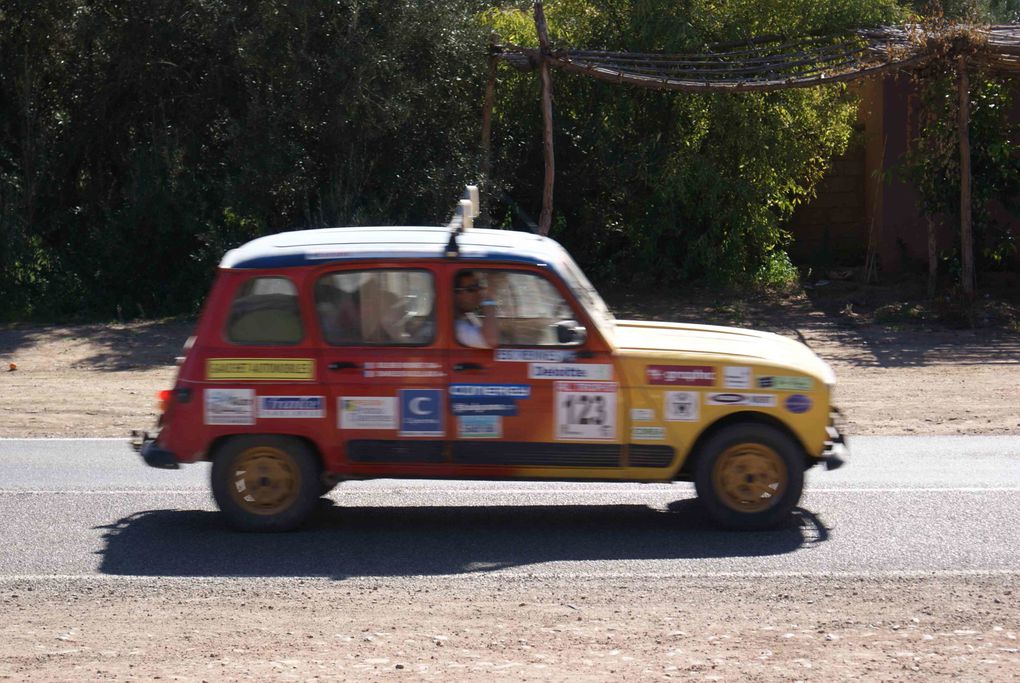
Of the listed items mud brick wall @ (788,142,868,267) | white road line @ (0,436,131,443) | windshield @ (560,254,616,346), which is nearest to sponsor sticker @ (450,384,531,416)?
windshield @ (560,254,616,346)

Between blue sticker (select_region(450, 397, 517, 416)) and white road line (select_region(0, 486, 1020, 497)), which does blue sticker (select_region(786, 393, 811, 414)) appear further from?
blue sticker (select_region(450, 397, 517, 416))

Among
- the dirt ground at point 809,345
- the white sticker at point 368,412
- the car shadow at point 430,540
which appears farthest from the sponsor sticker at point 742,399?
the dirt ground at point 809,345

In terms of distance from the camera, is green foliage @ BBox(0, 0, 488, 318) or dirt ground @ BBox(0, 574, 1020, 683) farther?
green foliage @ BBox(0, 0, 488, 318)

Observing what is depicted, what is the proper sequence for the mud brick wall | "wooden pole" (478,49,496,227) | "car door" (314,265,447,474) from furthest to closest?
the mud brick wall → "wooden pole" (478,49,496,227) → "car door" (314,265,447,474)

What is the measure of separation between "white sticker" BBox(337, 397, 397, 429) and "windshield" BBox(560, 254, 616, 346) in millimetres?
1318

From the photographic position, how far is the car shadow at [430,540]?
275 inches

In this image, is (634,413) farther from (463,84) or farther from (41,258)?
(41,258)

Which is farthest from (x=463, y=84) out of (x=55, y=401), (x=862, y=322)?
(x=55, y=401)

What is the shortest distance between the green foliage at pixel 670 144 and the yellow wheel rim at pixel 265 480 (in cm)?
1131

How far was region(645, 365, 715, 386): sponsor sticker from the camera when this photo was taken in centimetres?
731

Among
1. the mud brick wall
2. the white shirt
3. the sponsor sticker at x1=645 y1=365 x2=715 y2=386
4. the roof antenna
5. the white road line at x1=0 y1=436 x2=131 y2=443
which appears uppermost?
the mud brick wall

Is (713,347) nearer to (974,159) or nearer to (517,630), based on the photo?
(517,630)

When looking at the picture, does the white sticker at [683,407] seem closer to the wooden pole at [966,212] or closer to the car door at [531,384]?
the car door at [531,384]

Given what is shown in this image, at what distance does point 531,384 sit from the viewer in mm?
7328
